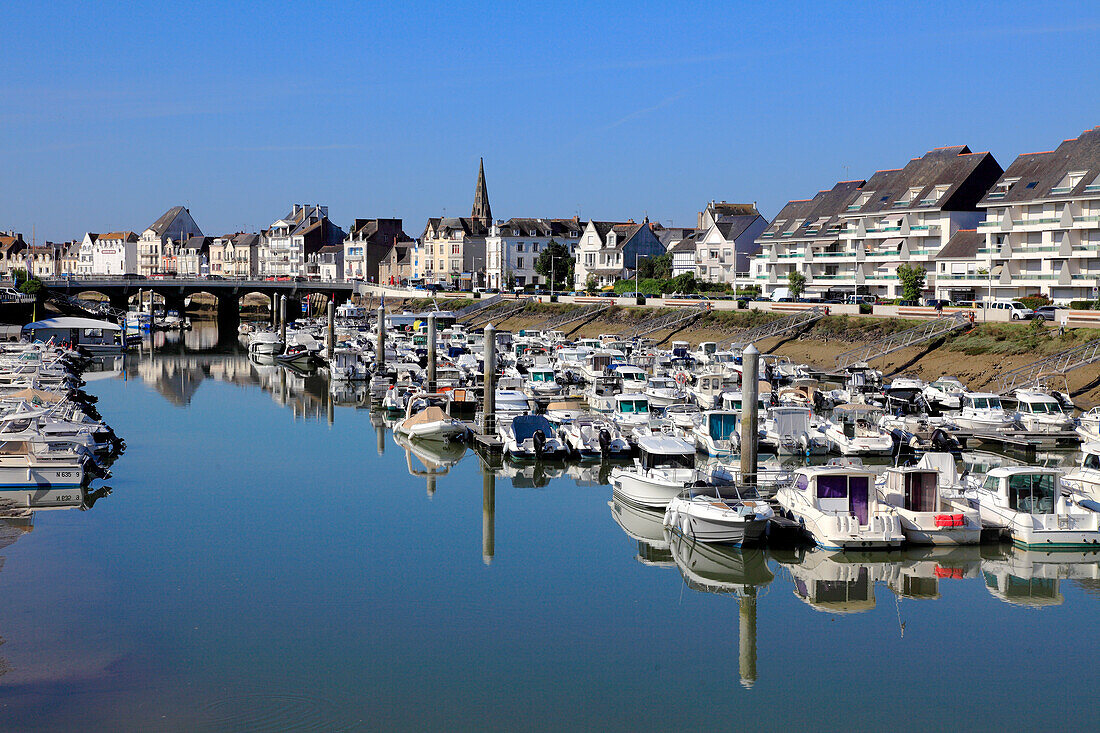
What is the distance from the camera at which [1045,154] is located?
75625 mm

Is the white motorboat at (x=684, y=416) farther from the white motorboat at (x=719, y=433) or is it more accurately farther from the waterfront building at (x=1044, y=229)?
the waterfront building at (x=1044, y=229)

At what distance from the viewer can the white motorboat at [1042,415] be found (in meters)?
40.9

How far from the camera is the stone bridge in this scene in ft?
395

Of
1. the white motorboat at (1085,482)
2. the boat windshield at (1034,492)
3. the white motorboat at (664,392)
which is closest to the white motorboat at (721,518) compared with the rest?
the boat windshield at (1034,492)

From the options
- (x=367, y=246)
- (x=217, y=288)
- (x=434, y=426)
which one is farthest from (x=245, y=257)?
(x=434, y=426)

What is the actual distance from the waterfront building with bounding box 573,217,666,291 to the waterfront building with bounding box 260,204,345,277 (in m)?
59.3

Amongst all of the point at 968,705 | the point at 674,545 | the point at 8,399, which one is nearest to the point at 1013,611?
the point at 968,705

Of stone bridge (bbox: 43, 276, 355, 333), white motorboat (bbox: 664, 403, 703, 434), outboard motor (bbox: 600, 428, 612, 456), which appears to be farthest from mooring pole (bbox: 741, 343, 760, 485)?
stone bridge (bbox: 43, 276, 355, 333)

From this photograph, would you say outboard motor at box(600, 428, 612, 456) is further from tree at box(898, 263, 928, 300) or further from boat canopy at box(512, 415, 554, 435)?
tree at box(898, 263, 928, 300)

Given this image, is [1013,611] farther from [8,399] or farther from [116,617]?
[8,399]

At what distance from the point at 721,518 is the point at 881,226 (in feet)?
212

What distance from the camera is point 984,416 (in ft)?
137

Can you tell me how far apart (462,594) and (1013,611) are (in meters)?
11.6

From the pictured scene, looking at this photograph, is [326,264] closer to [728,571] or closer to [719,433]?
[719,433]
